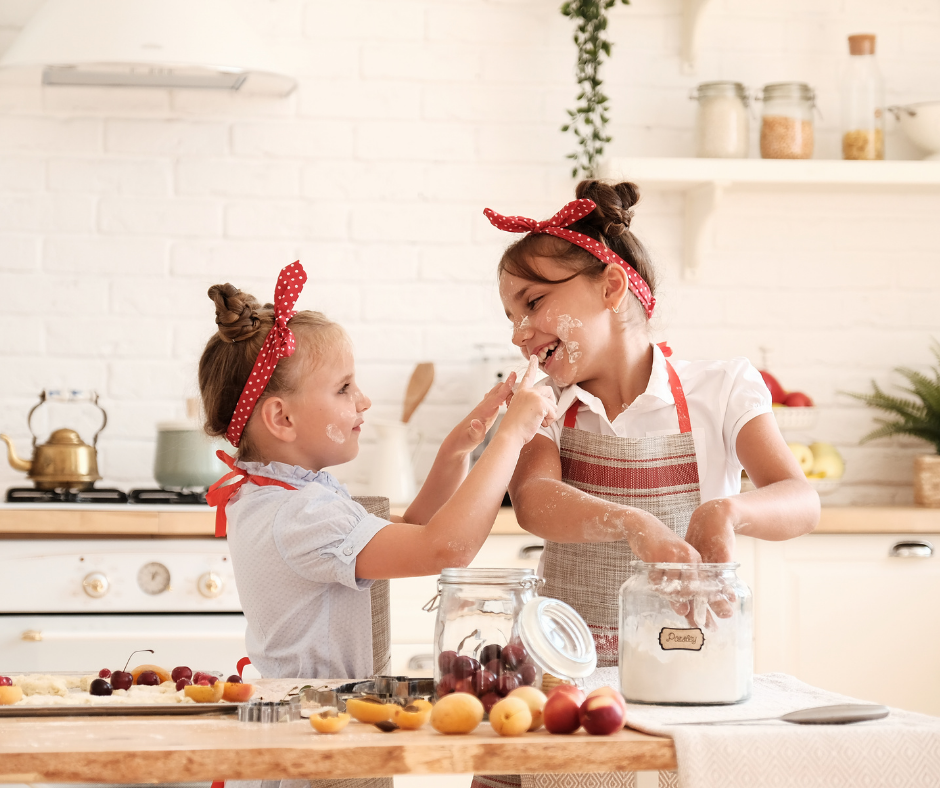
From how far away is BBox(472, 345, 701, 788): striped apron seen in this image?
1350 millimetres

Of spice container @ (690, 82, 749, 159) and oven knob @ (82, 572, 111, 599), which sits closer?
oven knob @ (82, 572, 111, 599)

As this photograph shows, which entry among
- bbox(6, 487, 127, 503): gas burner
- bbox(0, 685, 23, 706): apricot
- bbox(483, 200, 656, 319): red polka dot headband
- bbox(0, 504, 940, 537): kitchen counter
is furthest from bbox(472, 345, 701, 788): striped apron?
bbox(6, 487, 127, 503): gas burner

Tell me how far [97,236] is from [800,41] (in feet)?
6.29

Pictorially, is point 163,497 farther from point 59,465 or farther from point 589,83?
point 589,83

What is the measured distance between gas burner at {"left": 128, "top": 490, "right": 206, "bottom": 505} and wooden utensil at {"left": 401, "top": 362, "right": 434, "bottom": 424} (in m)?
0.60

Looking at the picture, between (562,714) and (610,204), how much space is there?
80cm

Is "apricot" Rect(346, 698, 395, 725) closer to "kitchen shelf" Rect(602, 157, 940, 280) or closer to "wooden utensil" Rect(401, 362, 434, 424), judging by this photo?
"wooden utensil" Rect(401, 362, 434, 424)

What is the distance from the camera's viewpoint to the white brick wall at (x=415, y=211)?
9.12ft

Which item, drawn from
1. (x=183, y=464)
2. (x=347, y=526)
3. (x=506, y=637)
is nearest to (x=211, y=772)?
(x=506, y=637)

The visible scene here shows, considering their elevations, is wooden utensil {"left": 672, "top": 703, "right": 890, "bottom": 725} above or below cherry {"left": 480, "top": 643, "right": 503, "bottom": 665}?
below

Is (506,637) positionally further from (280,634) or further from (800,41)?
(800,41)

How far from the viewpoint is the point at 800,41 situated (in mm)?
2957

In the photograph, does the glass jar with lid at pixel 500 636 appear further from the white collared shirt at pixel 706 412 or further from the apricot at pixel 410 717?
the white collared shirt at pixel 706 412

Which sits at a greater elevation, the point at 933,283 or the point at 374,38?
the point at 374,38
